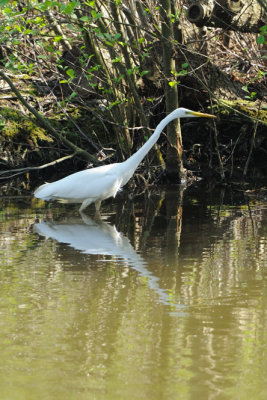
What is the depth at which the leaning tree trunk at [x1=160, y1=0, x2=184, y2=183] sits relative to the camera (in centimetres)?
927

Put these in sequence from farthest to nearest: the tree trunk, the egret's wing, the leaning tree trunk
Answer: the leaning tree trunk
the egret's wing
the tree trunk

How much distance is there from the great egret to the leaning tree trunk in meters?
0.86

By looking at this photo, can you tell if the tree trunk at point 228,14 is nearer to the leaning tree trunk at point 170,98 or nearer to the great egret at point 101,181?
the leaning tree trunk at point 170,98

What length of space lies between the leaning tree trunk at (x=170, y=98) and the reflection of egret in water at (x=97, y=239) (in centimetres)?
262

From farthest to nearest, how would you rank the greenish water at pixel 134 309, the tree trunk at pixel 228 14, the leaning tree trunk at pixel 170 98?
the leaning tree trunk at pixel 170 98
the tree trunk at pixel 228 14
the greenish water at pixel 134 309

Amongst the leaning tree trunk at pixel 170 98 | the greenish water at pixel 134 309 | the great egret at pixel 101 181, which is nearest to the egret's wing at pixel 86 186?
the great egret at pixel 101 181

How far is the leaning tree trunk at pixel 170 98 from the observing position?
9266mm

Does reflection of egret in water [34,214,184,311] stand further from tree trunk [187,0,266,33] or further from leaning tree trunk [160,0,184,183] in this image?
tree trunk [187,0,266,33]

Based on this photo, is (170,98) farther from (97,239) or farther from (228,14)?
(97,239)

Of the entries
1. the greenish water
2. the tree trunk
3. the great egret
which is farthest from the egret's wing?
the tree trunk

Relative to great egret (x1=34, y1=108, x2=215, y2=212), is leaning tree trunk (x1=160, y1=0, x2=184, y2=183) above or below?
above

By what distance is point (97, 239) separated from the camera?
22.6 ft

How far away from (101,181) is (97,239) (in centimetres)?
153

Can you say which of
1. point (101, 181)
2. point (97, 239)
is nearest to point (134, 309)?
point (97, 239)
